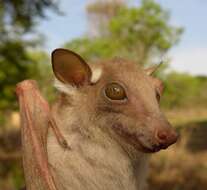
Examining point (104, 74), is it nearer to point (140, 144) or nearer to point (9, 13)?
point (140, 144)

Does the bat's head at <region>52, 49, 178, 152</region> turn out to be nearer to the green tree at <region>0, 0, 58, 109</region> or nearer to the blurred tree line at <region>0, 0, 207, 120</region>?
the blurred tree line at <region>0, 0, 207, 120</region>

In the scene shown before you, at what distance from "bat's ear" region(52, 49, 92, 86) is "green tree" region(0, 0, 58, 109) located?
24.6ft

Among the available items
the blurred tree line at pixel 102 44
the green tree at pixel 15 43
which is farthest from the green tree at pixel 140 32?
the green tree at pixel 15 43

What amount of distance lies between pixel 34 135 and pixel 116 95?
11.7 inches

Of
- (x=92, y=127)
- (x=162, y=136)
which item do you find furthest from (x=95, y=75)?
(x=162, y=136)

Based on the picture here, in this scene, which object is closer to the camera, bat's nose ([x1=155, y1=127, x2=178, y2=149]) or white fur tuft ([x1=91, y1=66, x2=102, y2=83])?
bat's nose ([x1=155, y1=127, x2=178, y2=149])

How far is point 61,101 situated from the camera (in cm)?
158

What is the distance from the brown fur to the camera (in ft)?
4.61

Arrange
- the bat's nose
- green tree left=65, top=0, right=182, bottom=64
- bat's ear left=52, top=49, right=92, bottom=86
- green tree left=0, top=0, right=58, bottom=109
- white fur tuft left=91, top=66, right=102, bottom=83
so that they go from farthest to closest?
1. green tree left=65, top=0, right=182, bottom=64
2. green tree left=0, top=0, right=58, bottom=109
3. white fur tuft left=91, top=66, right=102, bottom=83
4. bat's ear left=52, top=49, right=92, bottom=86
5. the bat's nose

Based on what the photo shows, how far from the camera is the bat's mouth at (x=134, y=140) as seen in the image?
1.36 meters

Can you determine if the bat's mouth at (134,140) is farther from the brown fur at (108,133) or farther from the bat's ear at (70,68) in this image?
the bat's ear at (70,68)

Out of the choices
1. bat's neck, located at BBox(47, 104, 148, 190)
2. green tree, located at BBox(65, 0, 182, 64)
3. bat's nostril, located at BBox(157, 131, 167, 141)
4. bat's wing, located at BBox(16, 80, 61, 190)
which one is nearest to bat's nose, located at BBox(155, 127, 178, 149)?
bat's nostril, located at BBox(157, 131, 167, 141)

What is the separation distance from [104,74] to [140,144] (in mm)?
313

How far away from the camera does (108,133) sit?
150cm
